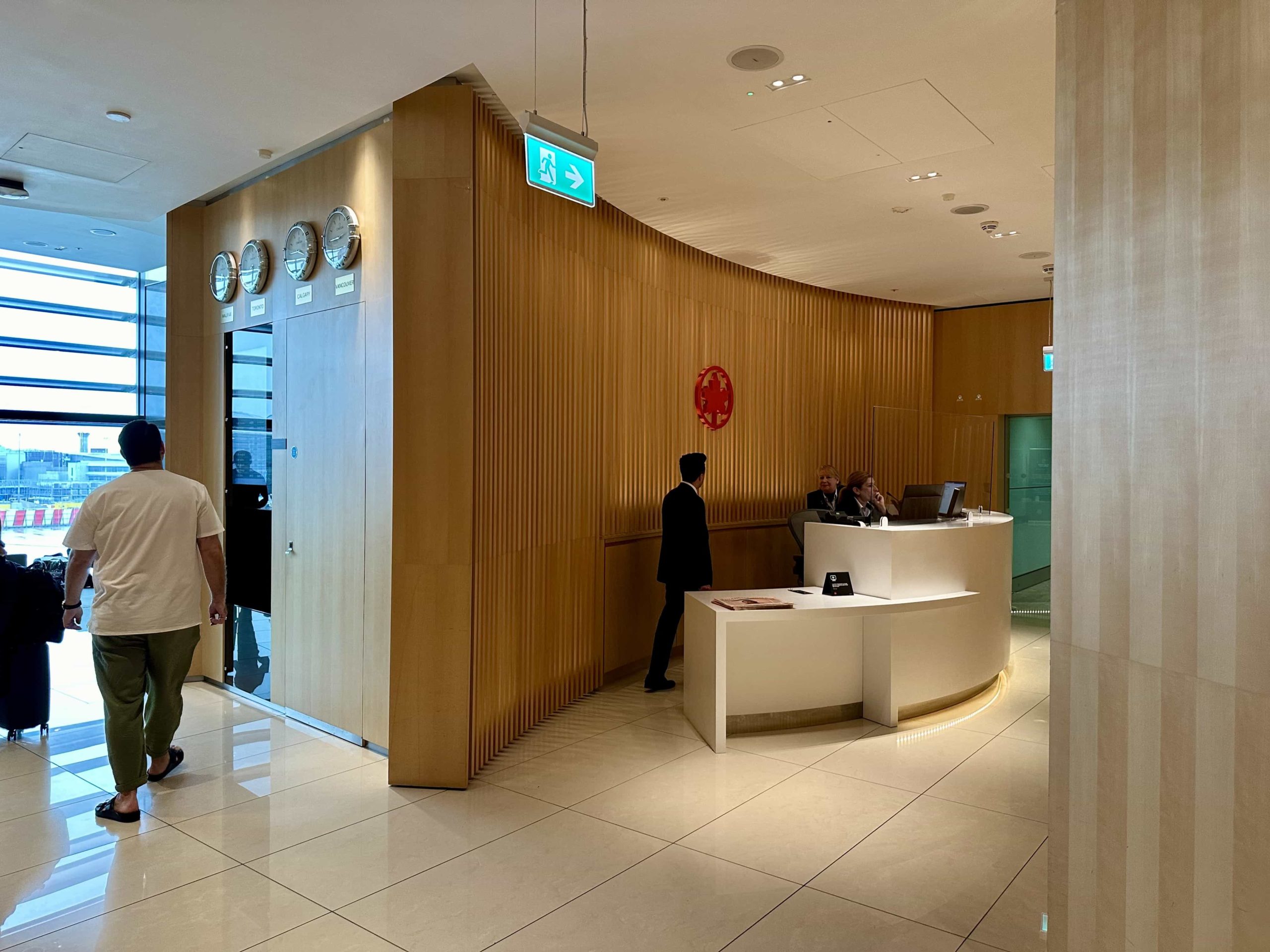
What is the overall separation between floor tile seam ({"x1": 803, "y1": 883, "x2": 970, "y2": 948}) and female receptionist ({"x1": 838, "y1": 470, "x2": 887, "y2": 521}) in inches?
170

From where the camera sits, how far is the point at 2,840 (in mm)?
3920

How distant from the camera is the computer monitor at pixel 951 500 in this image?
6570mm

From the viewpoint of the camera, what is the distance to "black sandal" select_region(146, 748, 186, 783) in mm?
4652

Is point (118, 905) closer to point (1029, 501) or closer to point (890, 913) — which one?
point (890, 913)

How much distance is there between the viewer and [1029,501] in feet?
36.2

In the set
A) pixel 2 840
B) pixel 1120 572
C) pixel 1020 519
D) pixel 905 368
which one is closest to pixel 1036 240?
pixel 905 368

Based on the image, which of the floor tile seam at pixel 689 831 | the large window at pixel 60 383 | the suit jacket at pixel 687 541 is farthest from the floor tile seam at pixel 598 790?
the large window at pixel 60 383

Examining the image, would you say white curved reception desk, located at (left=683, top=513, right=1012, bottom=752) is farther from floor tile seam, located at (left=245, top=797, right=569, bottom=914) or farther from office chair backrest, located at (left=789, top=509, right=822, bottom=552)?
office chair backrest, located at (left=789, top=509, right=822, bottom=552)

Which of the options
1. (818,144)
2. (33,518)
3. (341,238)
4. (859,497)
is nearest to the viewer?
(341,238)

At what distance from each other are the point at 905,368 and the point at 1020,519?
2468 mm

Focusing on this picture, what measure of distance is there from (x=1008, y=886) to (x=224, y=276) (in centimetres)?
620

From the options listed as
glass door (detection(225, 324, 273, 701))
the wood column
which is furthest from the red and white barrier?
the wood column

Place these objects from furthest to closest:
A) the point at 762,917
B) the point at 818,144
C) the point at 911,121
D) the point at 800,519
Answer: the point at 800,519 → the point at 818,144 → the point at 911,121 → the point at 762,917

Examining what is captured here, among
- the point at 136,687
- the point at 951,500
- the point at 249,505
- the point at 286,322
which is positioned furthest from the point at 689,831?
the point at 286,322
